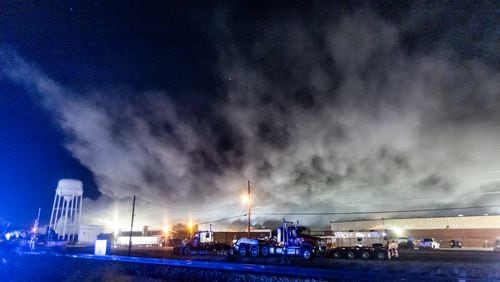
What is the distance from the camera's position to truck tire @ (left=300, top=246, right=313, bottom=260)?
1298 inches

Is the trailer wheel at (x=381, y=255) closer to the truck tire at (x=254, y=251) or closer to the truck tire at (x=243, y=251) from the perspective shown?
the truck tire at (x=254, y=251)

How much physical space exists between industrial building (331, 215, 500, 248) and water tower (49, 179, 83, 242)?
68970 mm

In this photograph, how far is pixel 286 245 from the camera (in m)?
34.9

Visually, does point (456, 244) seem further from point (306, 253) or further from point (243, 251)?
point (243, 251)

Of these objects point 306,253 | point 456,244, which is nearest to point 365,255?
point 306,253

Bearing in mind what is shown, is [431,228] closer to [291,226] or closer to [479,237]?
[479,237]

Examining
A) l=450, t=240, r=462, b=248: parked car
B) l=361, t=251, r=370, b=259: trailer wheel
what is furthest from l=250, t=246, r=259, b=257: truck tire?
l=450, t=240, r=462, b=248: parked car

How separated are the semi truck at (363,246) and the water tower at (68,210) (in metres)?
67.4

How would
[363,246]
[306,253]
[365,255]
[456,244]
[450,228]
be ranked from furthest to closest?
[450,228] < [456,244] < [363,246] < [365,255] < [306,253]

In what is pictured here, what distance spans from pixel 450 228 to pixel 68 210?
296 ft

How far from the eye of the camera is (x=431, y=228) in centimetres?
7469

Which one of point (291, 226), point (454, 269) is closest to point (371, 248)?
point (291, 226)

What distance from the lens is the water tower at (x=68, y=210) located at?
266ft

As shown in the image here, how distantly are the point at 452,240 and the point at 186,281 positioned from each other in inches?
2599
